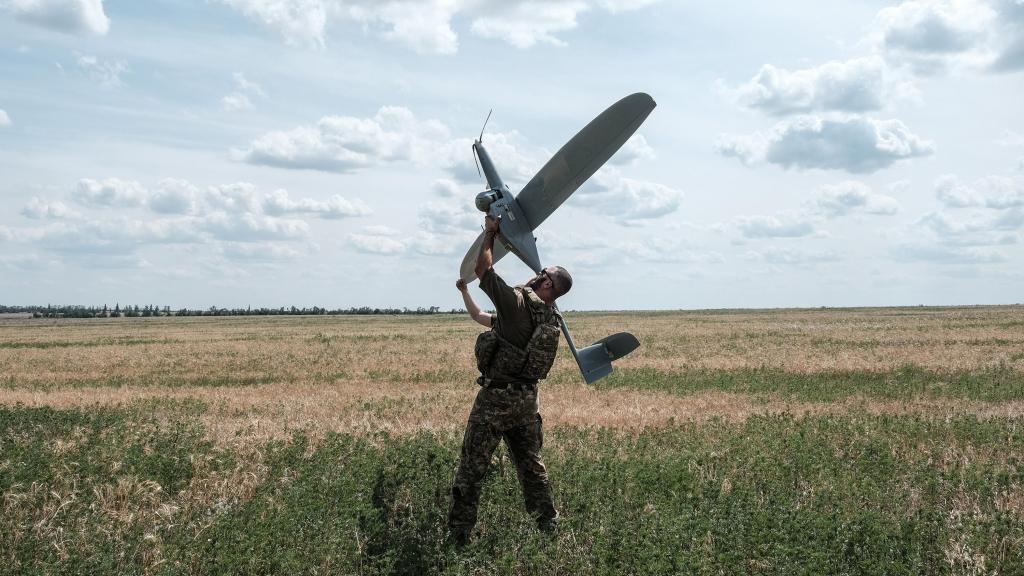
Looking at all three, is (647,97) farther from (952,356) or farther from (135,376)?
(952,356)

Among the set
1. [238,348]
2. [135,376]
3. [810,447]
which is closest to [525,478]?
[810,447]

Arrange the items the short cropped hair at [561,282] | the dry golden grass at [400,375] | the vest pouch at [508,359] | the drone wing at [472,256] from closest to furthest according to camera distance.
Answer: the vest pouch at [508,359] < the short cropped hair at [561,282] < the drone wing at [472,256] < the dry golden grass at [400,375]

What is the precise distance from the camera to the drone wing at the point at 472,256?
306 inches

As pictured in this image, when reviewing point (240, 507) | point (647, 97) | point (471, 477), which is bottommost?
point (240, 507)

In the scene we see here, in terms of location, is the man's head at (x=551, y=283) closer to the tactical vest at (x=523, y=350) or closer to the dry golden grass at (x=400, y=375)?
the tactical vest at (x=523, y=350)

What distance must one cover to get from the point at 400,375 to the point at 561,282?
15.4 meters

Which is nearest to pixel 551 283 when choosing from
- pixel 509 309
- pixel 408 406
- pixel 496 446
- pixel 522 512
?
pixel 509 309

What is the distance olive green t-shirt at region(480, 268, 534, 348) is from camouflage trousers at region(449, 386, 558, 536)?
0.45 metres

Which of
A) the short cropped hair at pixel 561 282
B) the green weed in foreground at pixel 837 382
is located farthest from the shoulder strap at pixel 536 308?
the green weed in foreground at pixel 837 382

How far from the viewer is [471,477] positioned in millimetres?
6840

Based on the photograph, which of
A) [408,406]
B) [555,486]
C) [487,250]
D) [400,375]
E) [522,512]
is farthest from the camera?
[400,375]

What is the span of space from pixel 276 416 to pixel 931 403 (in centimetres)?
1223

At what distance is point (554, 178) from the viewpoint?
274 inches

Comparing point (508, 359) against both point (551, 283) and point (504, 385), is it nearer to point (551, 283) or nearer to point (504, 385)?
point (504, 385)
